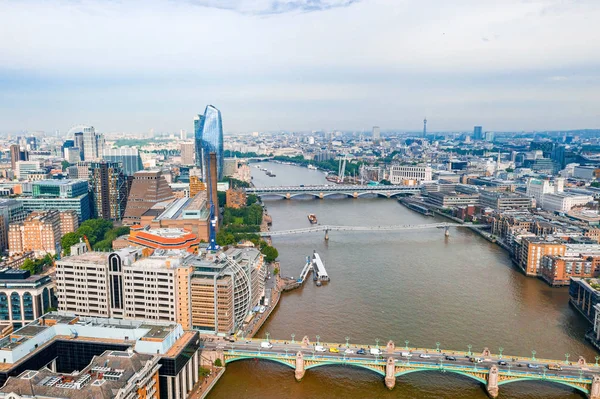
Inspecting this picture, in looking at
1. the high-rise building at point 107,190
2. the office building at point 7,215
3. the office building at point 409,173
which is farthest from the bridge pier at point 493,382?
the office building at point 409,173

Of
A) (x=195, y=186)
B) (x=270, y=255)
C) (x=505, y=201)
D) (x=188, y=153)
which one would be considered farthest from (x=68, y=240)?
(x=188, y=153)

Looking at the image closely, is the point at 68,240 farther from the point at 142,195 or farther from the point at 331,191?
the point at 331,191

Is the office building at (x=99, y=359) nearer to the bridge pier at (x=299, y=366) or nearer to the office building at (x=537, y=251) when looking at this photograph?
the bridge pier at (x=299, y=366)

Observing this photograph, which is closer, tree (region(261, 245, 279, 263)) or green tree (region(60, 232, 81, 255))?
tree (region(261, 245, 279, 263))

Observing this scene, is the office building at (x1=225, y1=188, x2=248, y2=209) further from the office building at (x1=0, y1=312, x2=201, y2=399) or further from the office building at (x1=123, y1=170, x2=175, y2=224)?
the office building at (x1=0, y1=312, x2=201, y2=399)

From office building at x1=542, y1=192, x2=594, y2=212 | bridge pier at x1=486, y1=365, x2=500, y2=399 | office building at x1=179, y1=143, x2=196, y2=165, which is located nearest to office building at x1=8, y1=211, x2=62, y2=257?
bridge pier at x1=486, y1=365, x2=500, y2=399

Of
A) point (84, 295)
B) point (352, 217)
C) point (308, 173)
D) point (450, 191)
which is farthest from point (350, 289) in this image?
point (308, 173)

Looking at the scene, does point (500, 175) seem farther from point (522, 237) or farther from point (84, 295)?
point (84, 295)

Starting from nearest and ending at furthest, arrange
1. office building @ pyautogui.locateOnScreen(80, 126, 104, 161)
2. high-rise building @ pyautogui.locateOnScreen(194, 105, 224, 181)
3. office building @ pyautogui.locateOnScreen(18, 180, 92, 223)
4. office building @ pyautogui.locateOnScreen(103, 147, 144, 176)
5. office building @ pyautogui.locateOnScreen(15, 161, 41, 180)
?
office building @ pyautogui.locateOnScreen(18, 180, 92, 223) < high-rise building @ pyautogui.locateOnScreen(194, 105, 224, 181) < office building @ pyautogui.locateOnScreen(15, 161, 41, 180) < office building @ pyautogui.locateOnScreen(103, 147, 144, 176) < office building @ pyautogui.locateOnScreen(80, 126, 104, 161)
